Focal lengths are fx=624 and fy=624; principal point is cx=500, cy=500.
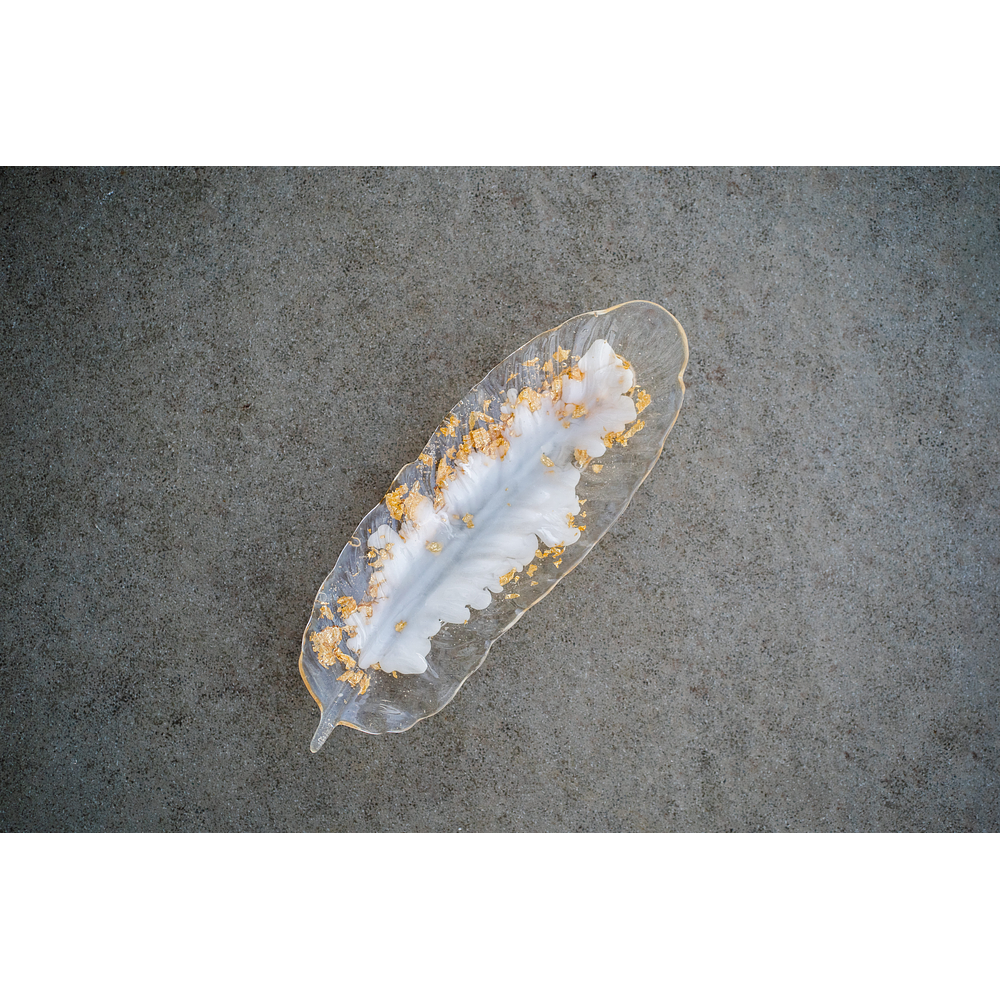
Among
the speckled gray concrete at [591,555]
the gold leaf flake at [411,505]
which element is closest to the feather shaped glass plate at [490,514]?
the gold leaf flake at [411,505]

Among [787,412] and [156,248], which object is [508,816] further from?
[156,248]

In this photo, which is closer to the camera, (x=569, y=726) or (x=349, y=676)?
(x=349, y=676)

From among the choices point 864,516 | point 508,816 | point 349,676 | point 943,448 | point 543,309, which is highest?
point 543,309

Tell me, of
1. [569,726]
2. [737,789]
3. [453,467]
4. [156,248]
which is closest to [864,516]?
[737,789]

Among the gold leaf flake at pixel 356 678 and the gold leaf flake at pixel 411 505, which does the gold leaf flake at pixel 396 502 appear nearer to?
the gold leaf flake at pixel 411 505

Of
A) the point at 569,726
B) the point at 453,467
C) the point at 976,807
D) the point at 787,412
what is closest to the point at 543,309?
the point at 453,467

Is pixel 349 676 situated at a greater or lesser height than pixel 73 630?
greater

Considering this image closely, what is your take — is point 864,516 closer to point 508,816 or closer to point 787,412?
point 787,412

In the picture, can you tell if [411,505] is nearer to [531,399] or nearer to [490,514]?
[490,514]
